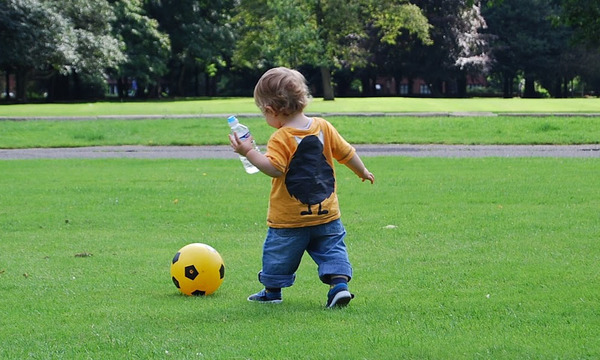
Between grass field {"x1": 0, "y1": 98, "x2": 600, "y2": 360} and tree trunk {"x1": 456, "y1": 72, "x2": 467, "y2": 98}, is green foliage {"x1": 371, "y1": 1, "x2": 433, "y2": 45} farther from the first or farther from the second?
grass field {"x1": 0, "y1": 98, "x2": 600, "y2": 360}

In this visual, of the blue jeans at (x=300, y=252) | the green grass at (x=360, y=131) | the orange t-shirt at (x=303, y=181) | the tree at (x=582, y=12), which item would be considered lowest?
the green grass at (x=360, y=131)

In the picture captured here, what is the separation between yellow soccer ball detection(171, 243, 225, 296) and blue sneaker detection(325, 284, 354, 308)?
0.89 metres

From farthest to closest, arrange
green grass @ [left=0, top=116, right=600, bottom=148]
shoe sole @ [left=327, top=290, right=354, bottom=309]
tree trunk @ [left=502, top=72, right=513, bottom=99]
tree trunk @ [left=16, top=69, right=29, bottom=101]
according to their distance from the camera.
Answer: tree trunk @ [left=502, top=72, right=513, bottom=99]
tree trunk @ [left=16, top=69, right=29, bottom=101]
green grass @ [left=0, top=116, right=600, bottom=148]
shoe sole @ [left=327, top=290, right=354, bottom=309]

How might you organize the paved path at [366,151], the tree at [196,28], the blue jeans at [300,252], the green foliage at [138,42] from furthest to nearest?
the tree at [196,28]
the green foliage at [138,42]
the paved path at [366,151]
the blue jeans at [300,252]

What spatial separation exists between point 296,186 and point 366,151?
13.3m

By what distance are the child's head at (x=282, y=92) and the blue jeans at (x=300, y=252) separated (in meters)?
0.73

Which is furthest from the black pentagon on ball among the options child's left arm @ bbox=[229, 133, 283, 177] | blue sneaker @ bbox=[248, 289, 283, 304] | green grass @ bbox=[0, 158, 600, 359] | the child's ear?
the child's ear

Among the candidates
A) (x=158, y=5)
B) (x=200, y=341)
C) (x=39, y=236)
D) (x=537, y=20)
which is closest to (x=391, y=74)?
(x=537, y=20)

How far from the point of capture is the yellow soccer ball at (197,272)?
556 centimetres

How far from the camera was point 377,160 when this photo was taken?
16.0m

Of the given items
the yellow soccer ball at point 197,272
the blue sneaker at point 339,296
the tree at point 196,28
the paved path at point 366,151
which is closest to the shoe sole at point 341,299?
the blue sneaker at point 339,296

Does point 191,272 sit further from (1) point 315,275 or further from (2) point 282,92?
(2) point 282,92

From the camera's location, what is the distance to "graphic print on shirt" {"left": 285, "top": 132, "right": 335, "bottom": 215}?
512cm

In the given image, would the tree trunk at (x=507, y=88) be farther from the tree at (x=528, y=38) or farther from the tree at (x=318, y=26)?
the tree at (x=318, y=26)
